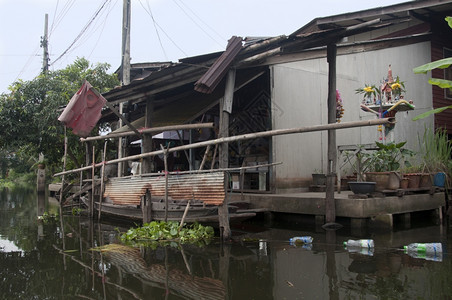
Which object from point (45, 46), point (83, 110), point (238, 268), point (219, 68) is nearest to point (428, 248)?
point (238, 268)

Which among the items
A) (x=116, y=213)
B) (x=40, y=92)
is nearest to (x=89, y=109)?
(x=116, y=213)

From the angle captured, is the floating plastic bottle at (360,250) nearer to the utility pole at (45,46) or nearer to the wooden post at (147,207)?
the wooden post at (147,207)

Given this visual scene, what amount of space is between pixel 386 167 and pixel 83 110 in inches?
255

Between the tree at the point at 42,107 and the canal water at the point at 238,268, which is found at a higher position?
the tree at the point at 42,107

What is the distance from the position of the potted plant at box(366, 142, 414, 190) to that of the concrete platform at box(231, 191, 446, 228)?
0.30 m

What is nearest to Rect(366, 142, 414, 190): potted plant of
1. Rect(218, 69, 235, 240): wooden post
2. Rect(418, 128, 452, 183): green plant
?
Rect(418, 128, 452, 183): green plant

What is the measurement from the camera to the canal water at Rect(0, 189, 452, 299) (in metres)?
4.34

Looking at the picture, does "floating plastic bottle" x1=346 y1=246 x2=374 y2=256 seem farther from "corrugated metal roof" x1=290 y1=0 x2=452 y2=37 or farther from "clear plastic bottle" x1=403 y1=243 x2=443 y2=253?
"corrugated metal roof" x1=290 y1=0 x2=452 y2=37

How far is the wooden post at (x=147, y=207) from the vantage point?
802cm

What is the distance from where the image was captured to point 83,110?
8047 millimetres

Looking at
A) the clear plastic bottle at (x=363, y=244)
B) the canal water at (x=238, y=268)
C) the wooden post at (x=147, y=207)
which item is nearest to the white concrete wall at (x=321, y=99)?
the canal water at (x=238, y=268)

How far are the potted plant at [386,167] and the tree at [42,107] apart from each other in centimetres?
1176

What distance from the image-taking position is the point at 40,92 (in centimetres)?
1645

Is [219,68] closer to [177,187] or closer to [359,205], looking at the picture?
[177,187]
